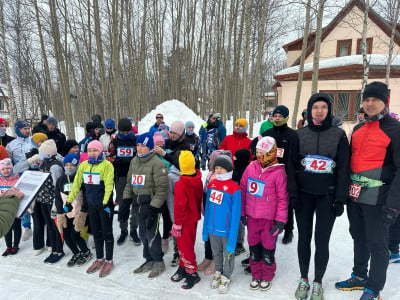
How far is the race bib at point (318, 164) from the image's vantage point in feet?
8.66

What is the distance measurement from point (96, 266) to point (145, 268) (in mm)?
746

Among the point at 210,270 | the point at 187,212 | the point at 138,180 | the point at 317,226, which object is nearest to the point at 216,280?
the point at 210,270

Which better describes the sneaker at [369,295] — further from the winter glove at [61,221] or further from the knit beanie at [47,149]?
the knit beanie at [47,149]

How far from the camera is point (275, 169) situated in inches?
116

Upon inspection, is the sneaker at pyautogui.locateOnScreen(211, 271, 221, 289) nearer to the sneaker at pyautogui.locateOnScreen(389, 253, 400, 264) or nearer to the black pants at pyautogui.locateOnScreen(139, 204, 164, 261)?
the black pants at pyautogui.locateOnScreen(139, 204, 164, 261)

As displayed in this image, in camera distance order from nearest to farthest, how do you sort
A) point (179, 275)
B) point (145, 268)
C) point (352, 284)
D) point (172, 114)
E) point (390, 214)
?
point (390, 214), point (352, 284), point (179, 275), point (145, 268), point (172, 114)

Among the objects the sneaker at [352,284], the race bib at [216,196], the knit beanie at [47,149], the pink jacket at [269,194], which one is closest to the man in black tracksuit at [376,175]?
the sneaker at [352,284]

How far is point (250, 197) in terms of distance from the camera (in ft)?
9.95

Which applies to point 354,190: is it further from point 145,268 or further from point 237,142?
point 145,268

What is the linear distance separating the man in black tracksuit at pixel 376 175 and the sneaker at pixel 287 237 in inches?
55.3

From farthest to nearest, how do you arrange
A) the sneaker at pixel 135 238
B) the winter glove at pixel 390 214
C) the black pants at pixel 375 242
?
the sneaker at pixel 135 238, the black pants at pixel 375 242, the winter glove at pixel 390 214

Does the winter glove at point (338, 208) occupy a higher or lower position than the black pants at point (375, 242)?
higher

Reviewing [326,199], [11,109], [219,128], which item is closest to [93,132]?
[219,128]

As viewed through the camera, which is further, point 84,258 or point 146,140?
point 84,258
